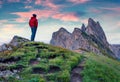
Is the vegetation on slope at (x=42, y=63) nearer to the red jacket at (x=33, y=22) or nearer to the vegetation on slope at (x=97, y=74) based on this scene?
the vegetation on slope at (x=97, y=74)

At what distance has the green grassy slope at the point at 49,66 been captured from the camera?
3341cm

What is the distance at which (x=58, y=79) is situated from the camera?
33312 mm

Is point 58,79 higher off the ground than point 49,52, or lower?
lower

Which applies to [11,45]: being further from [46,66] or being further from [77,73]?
[77,73]

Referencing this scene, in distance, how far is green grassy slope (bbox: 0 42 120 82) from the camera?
33.4m

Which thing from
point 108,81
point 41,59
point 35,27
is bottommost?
point 108,81

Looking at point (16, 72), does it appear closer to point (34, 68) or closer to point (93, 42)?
point (34, 68)

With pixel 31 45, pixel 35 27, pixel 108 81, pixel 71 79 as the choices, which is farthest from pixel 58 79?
pixel 35 27

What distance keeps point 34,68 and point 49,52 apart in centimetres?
463

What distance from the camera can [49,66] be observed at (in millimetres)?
35844

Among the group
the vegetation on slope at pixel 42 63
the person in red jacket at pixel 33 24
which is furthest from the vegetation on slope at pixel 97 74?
the person in red jacket at pixel 33 24

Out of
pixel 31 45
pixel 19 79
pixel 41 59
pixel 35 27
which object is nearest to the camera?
pixel 19 79

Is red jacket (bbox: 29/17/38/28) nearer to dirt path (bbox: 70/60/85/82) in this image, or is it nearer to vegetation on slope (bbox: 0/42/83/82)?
vegetation on slope (bbox: 0/42/83/82)

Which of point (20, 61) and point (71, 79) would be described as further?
point (20, 61)
